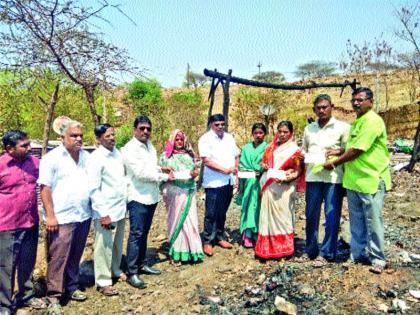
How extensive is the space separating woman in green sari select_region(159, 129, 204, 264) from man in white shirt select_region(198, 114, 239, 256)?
25cm

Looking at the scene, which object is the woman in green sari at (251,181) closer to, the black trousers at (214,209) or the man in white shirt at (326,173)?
the black trousers at (214,209)

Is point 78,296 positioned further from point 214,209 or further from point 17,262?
point 214,209

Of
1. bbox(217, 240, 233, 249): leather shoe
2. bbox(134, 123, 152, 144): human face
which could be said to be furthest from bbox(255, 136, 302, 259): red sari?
bbox(134, 123, 152, 144): human face

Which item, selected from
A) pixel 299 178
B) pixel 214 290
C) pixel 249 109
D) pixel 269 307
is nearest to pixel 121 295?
pixel 214 290

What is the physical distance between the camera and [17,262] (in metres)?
4.08

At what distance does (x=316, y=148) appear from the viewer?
15.3ft

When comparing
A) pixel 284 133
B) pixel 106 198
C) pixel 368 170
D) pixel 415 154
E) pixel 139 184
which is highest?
pixel 284 133

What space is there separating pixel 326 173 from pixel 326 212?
46 centimetres

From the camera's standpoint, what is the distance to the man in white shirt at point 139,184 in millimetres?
4535

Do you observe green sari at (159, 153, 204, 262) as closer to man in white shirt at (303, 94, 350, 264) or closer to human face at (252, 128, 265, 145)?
human face at (252, 128, 265, 145)

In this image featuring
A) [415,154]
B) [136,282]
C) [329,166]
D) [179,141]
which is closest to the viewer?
[329,166]

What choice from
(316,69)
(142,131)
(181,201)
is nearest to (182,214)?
(181,201)

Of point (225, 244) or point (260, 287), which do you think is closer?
point (260, 287)

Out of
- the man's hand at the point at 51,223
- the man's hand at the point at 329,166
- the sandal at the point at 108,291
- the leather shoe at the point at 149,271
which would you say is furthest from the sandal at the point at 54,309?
the man's hand at the point at 329,166
